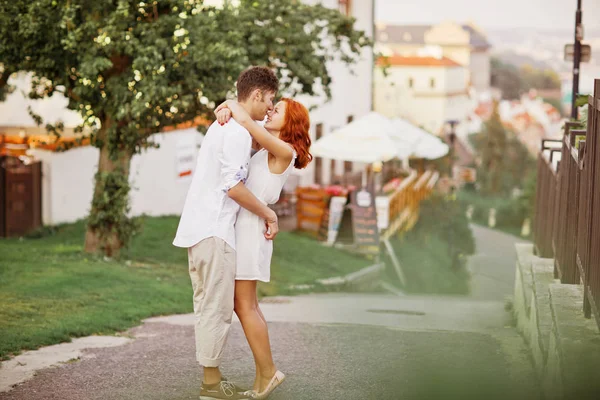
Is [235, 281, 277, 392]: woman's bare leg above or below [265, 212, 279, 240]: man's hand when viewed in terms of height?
below

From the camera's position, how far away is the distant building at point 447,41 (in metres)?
144

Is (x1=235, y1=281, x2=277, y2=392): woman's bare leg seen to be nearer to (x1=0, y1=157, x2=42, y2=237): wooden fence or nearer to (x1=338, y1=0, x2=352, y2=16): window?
(x1=0, y1=157, x2=42, y2=237): wooden fence

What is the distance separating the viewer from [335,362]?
21.9ft

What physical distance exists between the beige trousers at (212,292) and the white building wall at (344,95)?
2219 centimetres

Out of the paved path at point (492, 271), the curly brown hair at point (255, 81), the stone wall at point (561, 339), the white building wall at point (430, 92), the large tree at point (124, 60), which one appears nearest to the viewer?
the stone wall at point (561, 339)

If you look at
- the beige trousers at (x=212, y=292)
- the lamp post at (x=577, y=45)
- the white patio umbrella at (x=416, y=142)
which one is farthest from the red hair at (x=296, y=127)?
the white patio umbrella at (x=416, y=142)

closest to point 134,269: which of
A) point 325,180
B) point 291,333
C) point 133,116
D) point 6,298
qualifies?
point 133,116

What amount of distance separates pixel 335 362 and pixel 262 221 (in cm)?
146

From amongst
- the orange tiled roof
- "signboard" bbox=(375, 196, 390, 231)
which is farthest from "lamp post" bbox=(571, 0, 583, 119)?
the orange tiled roof

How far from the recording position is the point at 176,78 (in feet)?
39.9

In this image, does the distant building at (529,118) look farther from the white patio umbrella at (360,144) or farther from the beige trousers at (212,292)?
the beige trousers at (212,292)

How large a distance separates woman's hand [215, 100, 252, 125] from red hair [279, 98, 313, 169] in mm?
244

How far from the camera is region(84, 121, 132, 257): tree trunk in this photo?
Result: 12641 millimetres

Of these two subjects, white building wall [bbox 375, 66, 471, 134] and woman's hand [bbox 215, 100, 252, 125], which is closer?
woman's hand [bbox 215, 100, 252, 125]
